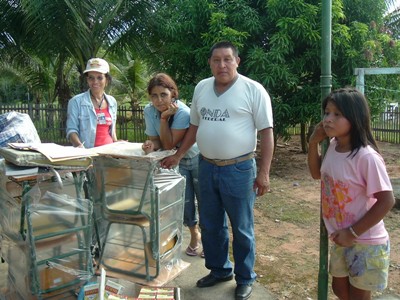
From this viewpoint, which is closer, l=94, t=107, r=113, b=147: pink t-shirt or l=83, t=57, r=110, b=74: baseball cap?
l=83, t=57, r=110, b=74: baseball cap

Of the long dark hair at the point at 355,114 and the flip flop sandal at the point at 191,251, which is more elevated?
the long dark hair at the point at 355,114

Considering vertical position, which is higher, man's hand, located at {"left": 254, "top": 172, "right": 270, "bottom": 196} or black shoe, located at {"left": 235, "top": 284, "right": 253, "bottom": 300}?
man's hand, located at {"left": 254, "top": 172, "right": 270, "bottom": 196}

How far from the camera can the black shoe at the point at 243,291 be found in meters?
2.91

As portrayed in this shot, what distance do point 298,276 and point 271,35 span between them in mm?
5427

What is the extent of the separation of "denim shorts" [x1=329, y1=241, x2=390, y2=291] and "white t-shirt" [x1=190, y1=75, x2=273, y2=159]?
950 millimetres

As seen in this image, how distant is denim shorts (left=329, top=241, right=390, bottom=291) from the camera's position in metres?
2.05

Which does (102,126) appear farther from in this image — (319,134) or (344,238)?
(344,238)

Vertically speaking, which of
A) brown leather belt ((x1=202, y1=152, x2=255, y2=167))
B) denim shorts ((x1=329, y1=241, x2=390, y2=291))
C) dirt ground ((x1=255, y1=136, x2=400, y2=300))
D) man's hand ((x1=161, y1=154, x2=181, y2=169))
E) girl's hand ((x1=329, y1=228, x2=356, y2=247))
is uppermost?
brown leather belt ((x1=202, y1=152, x2=255, y2=167))

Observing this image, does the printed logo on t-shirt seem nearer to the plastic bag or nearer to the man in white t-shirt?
the man in white t-shirt

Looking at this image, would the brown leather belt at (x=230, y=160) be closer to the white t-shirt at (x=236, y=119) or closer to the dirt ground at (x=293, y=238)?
the white t-shirt at (x=236, y=119)

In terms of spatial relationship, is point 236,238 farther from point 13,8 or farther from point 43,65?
point 43,65

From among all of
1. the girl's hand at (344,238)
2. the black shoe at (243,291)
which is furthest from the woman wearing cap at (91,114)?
the girl's hand at (344,238)

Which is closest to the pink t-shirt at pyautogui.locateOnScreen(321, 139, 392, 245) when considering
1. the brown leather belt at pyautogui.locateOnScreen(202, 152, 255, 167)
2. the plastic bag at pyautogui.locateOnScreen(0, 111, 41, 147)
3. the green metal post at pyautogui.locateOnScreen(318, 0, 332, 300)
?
the green metal post at pyautogui.locateOnScreen(318, 0, 332, 300)

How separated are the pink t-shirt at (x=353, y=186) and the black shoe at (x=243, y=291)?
3.23 feet
